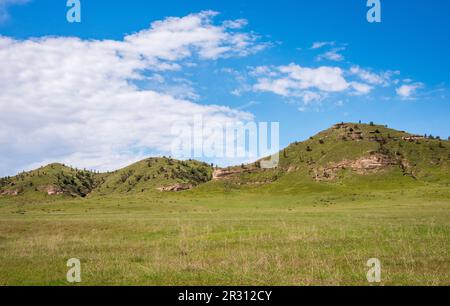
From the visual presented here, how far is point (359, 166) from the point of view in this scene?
144 m

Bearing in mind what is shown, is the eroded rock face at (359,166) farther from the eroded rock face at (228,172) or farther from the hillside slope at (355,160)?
the eroded rock face at (228,172)

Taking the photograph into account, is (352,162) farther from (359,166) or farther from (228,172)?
(228,172)

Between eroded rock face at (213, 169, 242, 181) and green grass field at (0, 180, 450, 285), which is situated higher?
eroded rock face at (213, 169, 242, 181)

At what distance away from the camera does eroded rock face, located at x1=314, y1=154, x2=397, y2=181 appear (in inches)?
5595

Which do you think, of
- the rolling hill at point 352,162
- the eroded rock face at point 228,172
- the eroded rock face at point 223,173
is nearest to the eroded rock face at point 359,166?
the rolling hill at point 352,162

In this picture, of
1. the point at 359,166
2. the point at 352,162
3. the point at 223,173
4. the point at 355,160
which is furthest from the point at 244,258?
the point at 223,173

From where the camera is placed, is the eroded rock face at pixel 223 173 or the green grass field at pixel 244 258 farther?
the eroded rock face at pixel 223 173

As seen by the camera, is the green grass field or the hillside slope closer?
the green grass field

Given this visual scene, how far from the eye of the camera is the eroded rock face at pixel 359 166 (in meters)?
142

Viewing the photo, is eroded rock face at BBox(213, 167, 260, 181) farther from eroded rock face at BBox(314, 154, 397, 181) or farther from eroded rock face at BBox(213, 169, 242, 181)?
eroded rock face at BBox(314, 154, 397, 181)

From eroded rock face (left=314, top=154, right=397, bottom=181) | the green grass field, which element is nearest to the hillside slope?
eroded rock face (left=314, top=154, right=397, bottom=181)

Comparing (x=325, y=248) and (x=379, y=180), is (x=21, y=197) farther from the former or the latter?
(x=325, y=248)

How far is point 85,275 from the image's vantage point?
1498 centimetres
